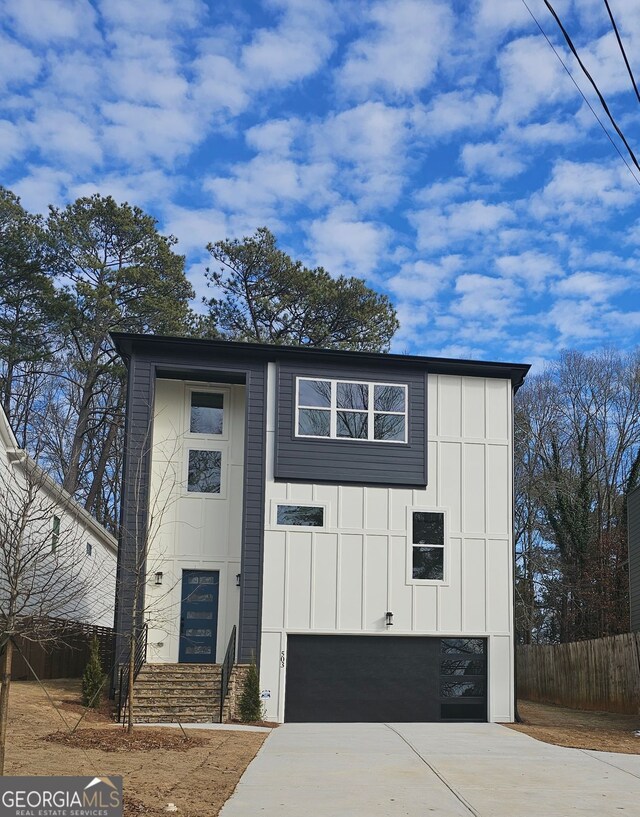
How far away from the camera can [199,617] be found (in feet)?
65.7

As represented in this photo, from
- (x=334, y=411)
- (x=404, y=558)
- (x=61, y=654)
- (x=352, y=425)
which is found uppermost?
(x=334, y=411)

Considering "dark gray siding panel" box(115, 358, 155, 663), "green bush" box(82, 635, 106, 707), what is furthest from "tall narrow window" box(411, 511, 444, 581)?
"green bush" box(82, 635, 106, 707)

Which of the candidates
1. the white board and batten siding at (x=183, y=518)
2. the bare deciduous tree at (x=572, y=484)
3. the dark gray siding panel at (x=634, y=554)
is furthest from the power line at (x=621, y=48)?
the bare deciduous tree at (x=572, y=484)

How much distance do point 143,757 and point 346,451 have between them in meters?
9.69

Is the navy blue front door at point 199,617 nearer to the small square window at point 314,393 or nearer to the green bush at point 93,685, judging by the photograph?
the green bush at point 93,685

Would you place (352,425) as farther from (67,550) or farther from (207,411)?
(67,550)

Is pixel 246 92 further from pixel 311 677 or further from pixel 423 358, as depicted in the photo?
pixel 311 677

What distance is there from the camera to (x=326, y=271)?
34.9 m

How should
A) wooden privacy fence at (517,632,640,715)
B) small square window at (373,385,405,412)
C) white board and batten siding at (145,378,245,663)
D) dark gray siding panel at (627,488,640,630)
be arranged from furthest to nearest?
dark gray siding panel at (627,488,640,630) < small square window at (373,385,405,412) < wooden privacy fence at (517,632,640,715) < white board and batten siding at (145,378,245,663)

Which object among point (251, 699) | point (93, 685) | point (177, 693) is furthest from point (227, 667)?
point (93, 685)

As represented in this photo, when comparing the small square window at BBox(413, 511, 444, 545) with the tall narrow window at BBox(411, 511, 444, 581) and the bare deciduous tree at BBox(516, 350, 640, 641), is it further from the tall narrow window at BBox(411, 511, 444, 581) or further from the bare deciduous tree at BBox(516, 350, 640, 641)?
the bare deciduous tree at BBox(516, 350, 640, 641)

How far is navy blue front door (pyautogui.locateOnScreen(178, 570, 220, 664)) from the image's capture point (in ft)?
65.0

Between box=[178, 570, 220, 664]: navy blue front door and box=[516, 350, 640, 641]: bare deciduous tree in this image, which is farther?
box=[516, 350, 640, 641]: bare deciduous tree

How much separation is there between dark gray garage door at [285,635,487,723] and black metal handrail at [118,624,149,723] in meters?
2.87
